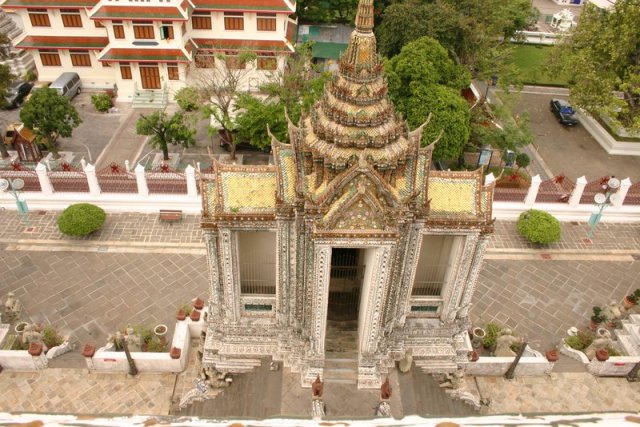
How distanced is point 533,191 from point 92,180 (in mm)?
22748

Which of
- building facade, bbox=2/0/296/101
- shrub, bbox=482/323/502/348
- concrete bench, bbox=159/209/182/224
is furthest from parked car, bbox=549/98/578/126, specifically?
concrete bench, bbox=159/209/182/224

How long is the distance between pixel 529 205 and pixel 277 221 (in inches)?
679

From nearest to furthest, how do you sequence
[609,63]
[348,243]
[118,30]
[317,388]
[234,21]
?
[348,243]
[317,388]
[609,63]
[118,30]
[234,21]

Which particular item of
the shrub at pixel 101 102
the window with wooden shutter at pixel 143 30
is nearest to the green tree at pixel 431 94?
the window with wooden shutter at pixel 143 30

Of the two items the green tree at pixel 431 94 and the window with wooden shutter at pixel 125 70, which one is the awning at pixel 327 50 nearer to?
the green tree at pixel 431 94

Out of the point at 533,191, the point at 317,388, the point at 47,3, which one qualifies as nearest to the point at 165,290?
the point at 317,388

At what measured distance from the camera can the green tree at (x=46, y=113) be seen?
29562mm

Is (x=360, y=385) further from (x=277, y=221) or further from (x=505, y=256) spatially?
(x=505, y=256)

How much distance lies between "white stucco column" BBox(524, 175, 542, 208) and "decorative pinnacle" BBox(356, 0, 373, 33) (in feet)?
53.2

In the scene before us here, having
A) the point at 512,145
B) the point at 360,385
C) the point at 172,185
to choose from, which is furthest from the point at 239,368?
the point at 512,145

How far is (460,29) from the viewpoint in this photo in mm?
37094

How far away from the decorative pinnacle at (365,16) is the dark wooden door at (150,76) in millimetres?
28225

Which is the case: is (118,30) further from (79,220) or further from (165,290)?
(165,290)

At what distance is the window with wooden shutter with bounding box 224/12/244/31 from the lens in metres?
38.8
